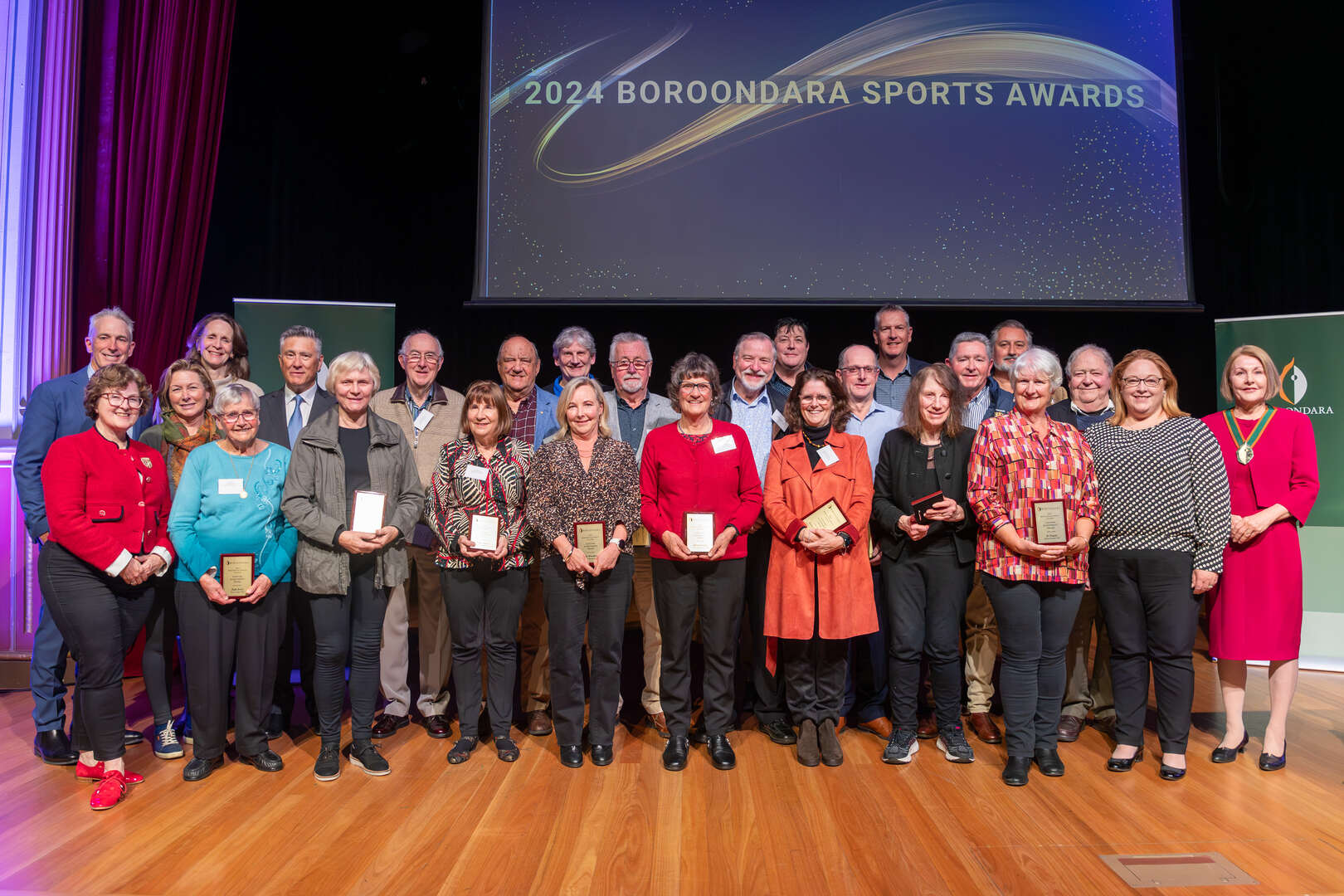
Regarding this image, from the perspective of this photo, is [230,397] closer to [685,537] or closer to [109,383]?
[109,383]

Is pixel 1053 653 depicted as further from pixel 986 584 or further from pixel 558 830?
pixel 558 830

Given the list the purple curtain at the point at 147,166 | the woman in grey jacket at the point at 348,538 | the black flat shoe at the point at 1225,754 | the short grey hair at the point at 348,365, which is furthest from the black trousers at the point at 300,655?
the black flat shoe at the point at 1225,754

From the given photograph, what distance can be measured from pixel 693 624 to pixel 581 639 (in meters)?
0.45

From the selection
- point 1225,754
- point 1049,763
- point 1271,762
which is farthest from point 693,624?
point 1271,762

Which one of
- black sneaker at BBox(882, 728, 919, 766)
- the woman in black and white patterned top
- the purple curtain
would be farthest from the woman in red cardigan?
the purple curtain

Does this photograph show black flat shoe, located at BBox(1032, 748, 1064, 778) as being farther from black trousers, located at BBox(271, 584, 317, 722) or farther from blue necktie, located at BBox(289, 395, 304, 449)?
blue necktie, located at BBox(289, 395, 304, 449)

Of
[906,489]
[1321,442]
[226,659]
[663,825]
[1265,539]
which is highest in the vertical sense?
[1321,442]

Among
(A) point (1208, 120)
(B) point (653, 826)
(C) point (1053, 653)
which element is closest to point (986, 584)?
(C) point (1053, 653)

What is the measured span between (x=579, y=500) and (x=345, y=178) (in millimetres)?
3318

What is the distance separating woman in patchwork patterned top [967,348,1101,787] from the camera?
298 centimetres

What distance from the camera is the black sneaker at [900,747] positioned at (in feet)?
10.5

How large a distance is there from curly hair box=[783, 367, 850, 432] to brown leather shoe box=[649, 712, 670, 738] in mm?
1403

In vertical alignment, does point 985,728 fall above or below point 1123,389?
below

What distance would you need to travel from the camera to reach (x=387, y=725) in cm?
358
